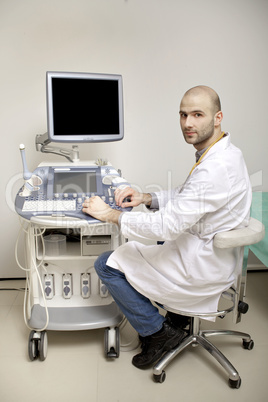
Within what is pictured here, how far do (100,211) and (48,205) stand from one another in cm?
26

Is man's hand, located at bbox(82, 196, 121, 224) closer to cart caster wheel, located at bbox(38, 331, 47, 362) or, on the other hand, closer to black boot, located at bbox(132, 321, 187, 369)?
black boot, located at bbox(132, 321, 187, 369)

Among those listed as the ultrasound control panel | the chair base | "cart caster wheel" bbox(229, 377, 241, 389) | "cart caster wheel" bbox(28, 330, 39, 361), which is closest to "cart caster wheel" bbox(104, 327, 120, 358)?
the chair base

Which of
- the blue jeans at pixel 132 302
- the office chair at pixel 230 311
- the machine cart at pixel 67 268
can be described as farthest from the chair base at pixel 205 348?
the machine cart at pixel 67 268

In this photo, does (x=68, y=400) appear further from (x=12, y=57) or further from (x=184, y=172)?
(x=12, y=57)

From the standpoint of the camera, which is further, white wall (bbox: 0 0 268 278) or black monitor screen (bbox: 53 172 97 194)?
white wall (bbox: 0 0 268 278)

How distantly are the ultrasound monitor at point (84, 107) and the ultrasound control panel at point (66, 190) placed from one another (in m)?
0.16

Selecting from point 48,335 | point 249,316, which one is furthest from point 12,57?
point 249,316

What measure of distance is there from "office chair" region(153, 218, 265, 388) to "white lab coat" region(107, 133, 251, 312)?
4 centimetres

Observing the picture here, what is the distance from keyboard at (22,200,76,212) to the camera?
67.6 inches

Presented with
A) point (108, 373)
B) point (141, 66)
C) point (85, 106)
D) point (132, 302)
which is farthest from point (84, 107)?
point (108, 373)

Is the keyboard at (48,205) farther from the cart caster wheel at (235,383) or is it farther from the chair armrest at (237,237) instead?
the cart caster wheel at (235,383)

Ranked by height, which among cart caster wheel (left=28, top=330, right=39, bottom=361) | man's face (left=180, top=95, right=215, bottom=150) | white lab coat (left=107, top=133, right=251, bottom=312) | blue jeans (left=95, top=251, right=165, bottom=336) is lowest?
cart caster wheel (left=28, top=330, right=39, bottom=361)

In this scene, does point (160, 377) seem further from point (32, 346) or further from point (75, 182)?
point (75, 182)

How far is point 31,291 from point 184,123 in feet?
3.80
